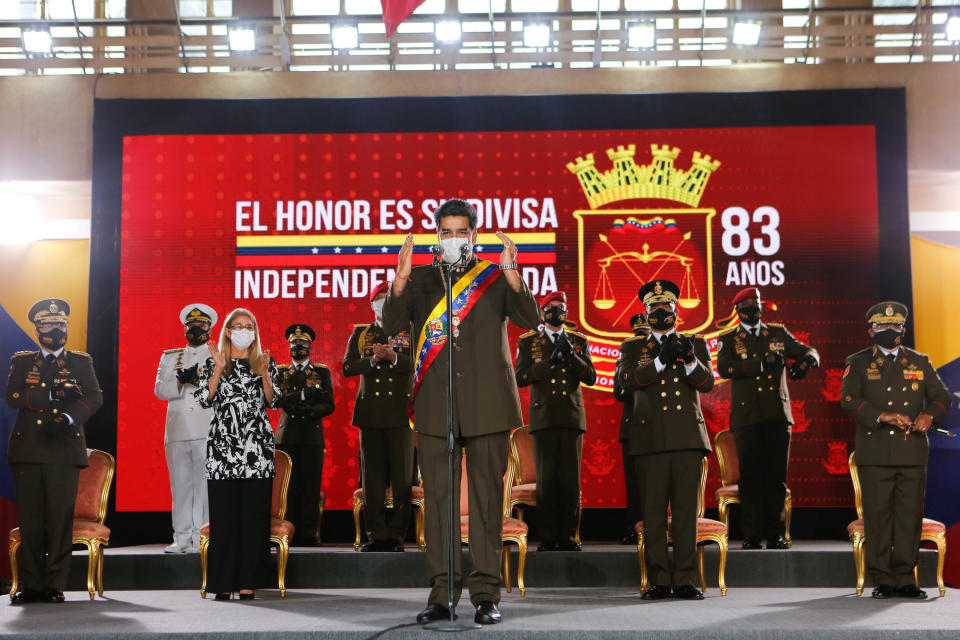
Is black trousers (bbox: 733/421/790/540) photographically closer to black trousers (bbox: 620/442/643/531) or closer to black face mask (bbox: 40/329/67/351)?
black trousers (bbox: 620/442/643/531)

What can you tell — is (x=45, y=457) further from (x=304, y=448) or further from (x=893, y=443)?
(x=893, y=443)

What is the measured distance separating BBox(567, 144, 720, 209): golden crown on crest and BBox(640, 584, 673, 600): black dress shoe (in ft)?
10.7

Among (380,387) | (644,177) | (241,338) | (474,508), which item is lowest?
(474,508)

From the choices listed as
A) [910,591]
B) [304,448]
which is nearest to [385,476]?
[304,448]

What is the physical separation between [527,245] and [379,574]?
2665 mm

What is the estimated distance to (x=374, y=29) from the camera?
306 inches

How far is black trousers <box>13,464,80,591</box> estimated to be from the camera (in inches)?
199

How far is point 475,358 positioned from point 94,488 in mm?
2863

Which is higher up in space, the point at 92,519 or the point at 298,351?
the point at 298,351

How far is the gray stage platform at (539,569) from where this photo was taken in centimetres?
575

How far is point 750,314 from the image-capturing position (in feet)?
20.8

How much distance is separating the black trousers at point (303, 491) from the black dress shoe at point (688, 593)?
2.63 metres

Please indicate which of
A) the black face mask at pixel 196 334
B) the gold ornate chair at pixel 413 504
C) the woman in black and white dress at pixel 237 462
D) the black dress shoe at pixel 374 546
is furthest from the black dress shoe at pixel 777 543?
the black face mask at pixel 196 334

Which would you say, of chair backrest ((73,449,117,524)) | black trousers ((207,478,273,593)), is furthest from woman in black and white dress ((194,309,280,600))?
chair backrest ((73,449,117,524))
